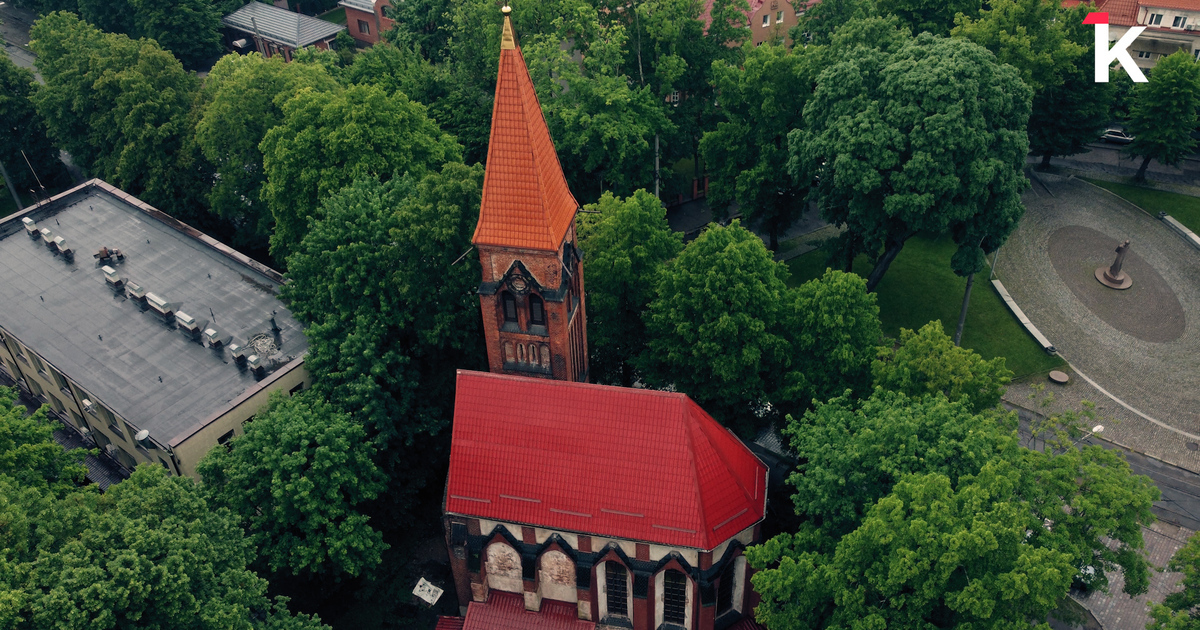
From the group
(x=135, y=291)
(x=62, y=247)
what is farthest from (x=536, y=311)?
(x=62, y=247)

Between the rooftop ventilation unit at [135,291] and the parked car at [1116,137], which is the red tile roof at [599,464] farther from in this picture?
the parked car at [1116,137]

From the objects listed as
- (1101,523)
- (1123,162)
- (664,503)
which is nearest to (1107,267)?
(1123,162)

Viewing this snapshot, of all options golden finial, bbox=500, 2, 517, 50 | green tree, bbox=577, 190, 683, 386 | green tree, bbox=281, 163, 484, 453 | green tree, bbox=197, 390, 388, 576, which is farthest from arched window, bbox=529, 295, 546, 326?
golden finial, bbox=500, 2, 517, 50

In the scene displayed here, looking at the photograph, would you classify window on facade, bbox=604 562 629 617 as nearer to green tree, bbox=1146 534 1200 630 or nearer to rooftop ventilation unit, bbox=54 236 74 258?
green tree, bbox=1146 534 1200 630

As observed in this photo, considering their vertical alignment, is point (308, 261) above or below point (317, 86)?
below

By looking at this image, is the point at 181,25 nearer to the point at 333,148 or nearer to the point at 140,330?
the point at 333,148

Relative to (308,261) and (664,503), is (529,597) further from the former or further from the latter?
(308,261)

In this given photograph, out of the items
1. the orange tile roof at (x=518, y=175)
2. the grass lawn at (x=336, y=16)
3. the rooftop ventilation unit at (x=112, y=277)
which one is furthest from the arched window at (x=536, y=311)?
the grass lawn at (x=336, y=16)
